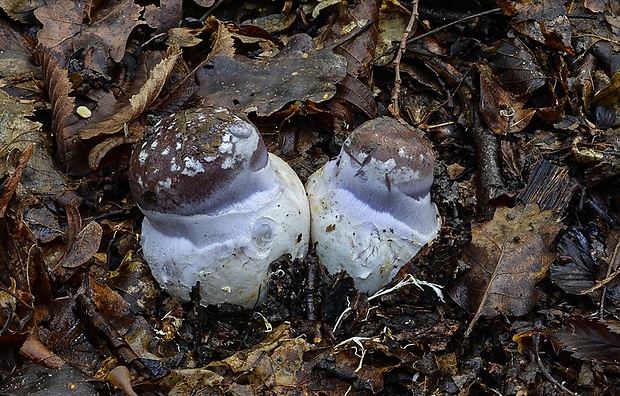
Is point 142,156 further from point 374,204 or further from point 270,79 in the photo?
point 270,79

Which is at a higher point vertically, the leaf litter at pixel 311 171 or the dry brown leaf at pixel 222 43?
the dry brown leaf at pixel 222 43

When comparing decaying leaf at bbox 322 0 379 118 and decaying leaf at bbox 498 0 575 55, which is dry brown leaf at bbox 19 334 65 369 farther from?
decaying leaf at bbox 498 0 575 55

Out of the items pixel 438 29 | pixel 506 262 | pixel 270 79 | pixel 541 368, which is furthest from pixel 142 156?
pixel 438 29

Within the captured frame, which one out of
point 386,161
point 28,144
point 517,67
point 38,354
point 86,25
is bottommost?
point 38,354

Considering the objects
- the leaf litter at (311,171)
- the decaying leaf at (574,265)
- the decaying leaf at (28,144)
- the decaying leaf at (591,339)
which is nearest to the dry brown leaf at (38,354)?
the leaf litter at (311,171)

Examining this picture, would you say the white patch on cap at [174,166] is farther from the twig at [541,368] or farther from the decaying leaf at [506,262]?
the twig at [541,368]

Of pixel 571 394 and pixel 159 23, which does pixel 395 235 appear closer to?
pixel 571 394

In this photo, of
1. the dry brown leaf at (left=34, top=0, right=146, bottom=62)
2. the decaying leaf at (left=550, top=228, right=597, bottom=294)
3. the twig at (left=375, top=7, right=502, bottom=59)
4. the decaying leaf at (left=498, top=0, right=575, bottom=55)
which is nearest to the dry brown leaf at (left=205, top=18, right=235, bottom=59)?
the dry brown leaf at (left=34, top=0, right=146, bottom=62)
